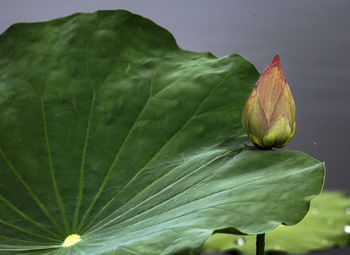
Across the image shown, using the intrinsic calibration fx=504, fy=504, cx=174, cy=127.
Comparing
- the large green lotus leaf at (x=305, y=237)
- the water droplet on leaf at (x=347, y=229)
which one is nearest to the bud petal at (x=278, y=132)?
the large green lotus leaf at (x=305, y=237)

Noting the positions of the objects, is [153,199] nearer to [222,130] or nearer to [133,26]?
[222,130]

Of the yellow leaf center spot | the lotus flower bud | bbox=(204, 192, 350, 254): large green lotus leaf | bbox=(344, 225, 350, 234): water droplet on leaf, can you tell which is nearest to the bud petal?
the lotus flower bud

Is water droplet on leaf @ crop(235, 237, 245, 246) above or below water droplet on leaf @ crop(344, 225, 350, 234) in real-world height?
above

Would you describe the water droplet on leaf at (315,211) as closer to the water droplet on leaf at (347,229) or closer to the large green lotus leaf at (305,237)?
the large green lotus leaf at (305,237)

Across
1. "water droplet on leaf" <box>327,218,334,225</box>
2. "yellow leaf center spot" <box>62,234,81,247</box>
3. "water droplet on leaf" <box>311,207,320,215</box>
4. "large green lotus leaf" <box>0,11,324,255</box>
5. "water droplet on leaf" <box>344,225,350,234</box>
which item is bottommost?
"water droplet on leaf" <box>344,225,350,234</box>

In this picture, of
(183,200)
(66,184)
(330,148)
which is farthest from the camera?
(330,148)

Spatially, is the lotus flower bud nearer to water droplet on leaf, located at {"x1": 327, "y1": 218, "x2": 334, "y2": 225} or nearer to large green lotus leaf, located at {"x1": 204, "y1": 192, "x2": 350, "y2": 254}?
large green lotus leaf, located at {"x1": 204, "y1": 192, "x2": 350, "y2": 254}

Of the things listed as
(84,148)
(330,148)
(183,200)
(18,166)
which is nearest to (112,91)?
(84,148)
